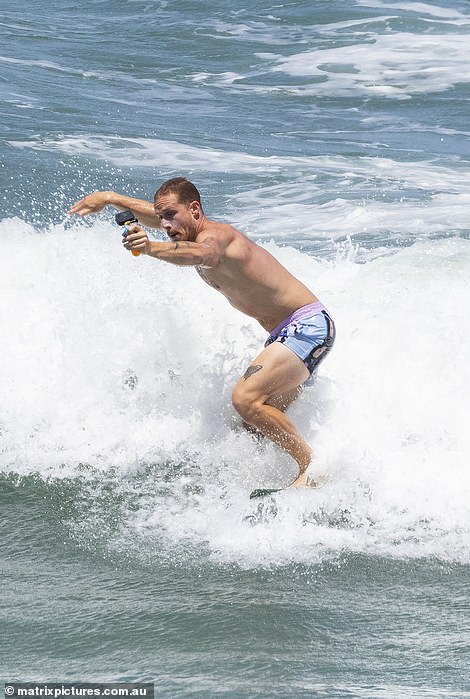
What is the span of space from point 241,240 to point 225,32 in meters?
15.2

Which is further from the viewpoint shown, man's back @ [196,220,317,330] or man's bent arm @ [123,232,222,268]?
man's back @ [196,220,317,330]

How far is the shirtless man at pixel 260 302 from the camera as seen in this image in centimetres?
563

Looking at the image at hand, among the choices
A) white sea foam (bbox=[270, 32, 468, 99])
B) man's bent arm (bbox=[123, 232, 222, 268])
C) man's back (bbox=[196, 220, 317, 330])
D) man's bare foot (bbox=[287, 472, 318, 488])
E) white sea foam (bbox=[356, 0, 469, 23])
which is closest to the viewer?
man's bent arm (bbox=[123, 232, 222, 268])

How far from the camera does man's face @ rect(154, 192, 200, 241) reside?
18.4ft

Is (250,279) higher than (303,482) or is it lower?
higher

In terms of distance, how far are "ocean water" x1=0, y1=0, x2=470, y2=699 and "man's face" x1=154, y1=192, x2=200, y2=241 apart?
4.29ft

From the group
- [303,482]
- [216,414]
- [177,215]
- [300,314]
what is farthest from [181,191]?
[303,482]

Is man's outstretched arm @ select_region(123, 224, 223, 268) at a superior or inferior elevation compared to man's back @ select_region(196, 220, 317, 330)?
superior

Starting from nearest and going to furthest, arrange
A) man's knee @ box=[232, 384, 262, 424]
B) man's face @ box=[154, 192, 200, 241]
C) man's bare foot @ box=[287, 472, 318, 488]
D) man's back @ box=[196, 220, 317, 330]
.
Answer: man's face @ box=[154, 192, 200, 241] → man's back @ box=[196, 220, 317, 330] → man's knee @ box=[232, 384, 262, 424] → man's bare foot @ box=[287, 472, 318, 488]

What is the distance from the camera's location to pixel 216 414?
6707 millimetres

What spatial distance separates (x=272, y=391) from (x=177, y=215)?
1165 mm

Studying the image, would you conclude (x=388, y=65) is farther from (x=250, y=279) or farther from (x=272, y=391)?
(x=272, y=391)

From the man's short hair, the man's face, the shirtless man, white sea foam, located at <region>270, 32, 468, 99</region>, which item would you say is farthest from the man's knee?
white sea foam, located at <region>270, 32, 468, 99</region>

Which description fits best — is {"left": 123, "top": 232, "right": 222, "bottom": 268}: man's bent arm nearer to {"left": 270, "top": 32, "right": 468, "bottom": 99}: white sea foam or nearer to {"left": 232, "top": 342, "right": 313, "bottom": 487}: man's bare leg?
{"left": 232, "top": 342, "right": 313, "bottom": 487}: man's bare leg
